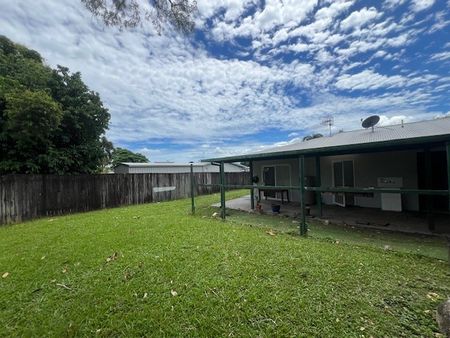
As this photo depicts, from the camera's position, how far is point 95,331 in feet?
8.04

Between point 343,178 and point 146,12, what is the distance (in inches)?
353

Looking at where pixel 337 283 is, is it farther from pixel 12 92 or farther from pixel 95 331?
pixel 12 92

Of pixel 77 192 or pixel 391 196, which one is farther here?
pixel 77 192

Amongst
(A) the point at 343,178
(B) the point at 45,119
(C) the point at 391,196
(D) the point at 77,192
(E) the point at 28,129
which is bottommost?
(C) the point at 391,196

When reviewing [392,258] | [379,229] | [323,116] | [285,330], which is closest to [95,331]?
[285,330]

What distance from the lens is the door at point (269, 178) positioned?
11891 millimetres

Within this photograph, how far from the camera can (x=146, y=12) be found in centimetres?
415

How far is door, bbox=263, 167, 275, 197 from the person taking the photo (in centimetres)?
1189

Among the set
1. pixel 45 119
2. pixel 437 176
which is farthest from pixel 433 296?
pixel 45 119

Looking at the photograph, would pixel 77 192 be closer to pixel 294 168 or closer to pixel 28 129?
pixel 28 129

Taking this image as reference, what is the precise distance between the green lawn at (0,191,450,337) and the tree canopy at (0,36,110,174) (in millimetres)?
5325

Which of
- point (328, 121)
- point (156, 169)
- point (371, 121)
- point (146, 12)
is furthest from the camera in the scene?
point (156, 169)

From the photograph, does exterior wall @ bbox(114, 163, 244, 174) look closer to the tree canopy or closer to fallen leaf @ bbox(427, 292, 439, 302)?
the tree canopy

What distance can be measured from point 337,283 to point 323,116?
17444mm
